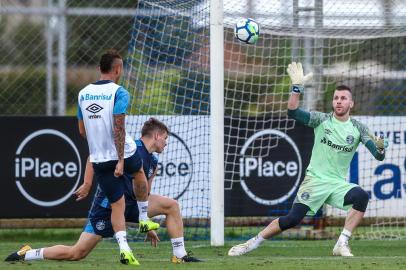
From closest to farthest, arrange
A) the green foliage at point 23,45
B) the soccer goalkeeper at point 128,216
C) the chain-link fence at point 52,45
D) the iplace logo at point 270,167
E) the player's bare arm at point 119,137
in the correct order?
the player's bare arm at point 119,137 → the soccer goalkeeper at point 128,216 → the iplace logo at point 270,167 → the chain-link fence at point 52,45 → the green foliage at point 23,45

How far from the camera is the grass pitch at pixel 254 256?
34.8 ft

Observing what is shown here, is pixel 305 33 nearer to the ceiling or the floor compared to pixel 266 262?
nearer to the ceiling

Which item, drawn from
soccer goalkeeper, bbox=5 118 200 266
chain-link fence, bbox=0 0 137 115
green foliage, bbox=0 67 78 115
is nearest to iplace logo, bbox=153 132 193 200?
soccer goalkeeper, bbox=5 118 200 266

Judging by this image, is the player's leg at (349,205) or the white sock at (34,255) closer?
the white sock at (34,255)

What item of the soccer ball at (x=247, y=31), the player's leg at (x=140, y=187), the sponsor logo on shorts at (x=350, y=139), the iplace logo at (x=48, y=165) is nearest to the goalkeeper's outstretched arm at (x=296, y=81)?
the sponsor logo on shorts at (x=350, y=139)

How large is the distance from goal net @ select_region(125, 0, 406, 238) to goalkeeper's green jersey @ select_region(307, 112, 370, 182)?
308 centimetres

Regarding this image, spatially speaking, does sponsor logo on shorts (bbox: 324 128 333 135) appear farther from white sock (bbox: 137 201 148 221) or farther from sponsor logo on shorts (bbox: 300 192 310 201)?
white sock (bbox: 137 201 148 221)

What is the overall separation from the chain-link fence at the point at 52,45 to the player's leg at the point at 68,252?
10.6m


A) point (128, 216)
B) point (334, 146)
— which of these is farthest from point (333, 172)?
point (128, 216)

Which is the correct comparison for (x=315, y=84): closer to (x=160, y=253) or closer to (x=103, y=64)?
(x=160, y=253)

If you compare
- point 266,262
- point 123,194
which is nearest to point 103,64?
point 123,194

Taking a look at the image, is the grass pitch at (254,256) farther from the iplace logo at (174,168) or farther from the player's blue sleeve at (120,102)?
the player's blue sleeve at (120,102)

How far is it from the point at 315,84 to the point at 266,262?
17.7 feet

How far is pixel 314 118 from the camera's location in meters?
12.3
